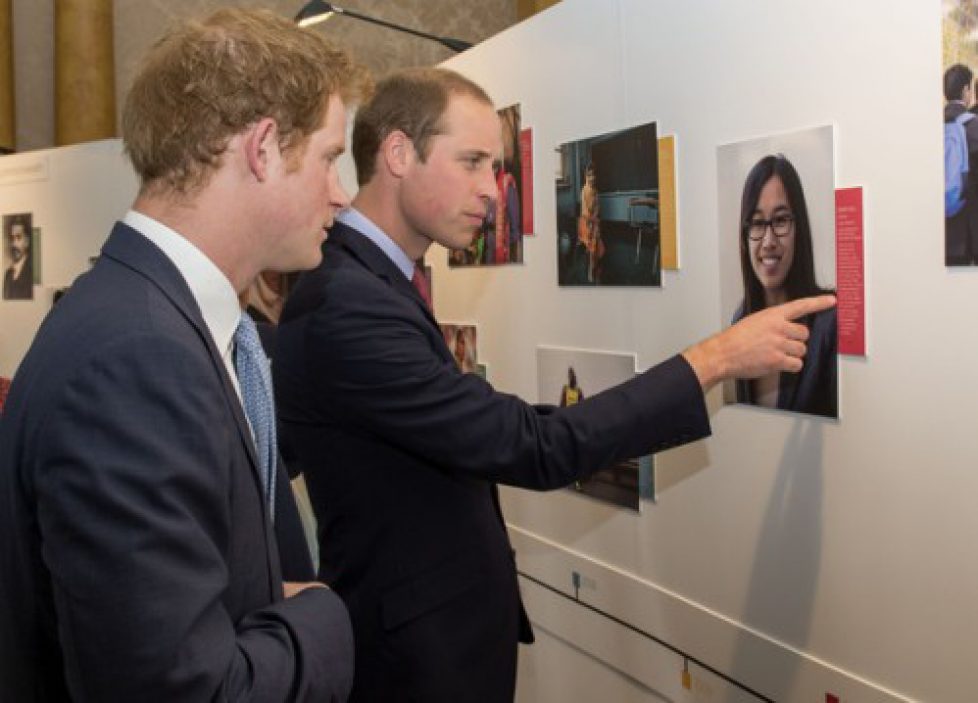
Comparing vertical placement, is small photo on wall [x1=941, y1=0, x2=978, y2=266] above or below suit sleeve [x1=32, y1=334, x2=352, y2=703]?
above

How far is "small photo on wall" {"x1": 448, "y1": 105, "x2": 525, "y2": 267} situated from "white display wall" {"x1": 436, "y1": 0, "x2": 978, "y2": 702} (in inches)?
3.2

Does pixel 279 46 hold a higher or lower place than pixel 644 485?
higher

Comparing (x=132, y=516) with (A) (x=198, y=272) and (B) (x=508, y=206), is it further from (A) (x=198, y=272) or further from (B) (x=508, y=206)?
(B) (x=508, y=206)

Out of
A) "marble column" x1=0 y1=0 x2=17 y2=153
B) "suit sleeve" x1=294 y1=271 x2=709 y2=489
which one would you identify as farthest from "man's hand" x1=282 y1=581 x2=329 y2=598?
"marble column" x1=0 y1=0 x2=17 y2=153

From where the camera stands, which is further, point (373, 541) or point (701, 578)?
point (701, 578)

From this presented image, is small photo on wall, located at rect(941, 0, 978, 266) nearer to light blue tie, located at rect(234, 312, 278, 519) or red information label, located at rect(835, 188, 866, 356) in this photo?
red information label, located at rect(835, 188, 866, 356)

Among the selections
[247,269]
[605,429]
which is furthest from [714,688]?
[247,269]

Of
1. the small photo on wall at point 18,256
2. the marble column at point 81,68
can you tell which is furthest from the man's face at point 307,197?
the marble column at point 81,68

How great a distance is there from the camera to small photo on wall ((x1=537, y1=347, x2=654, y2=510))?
2463 millimetres

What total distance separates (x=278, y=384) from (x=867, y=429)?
1.13 m

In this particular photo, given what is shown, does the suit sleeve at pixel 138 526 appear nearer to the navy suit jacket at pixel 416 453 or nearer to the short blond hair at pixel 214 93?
the short blond hair at pixel 214 93

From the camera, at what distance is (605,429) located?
1.71 m

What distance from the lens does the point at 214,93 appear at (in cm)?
116

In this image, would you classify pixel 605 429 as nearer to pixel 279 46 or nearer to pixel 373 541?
pixel 373 541
